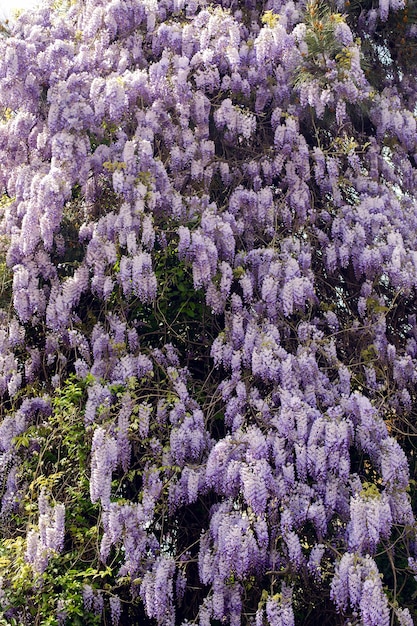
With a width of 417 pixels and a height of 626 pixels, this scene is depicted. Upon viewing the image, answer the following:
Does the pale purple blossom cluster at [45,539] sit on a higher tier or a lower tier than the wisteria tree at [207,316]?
lower

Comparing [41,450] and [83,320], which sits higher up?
[83,320]

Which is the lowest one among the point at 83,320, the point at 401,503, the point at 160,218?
the point at 83,320

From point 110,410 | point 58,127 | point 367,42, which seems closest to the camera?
point 110,410

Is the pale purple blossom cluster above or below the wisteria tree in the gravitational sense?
below

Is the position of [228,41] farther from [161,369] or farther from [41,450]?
[41,450]

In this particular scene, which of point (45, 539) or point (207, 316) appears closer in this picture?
point (45, 539)

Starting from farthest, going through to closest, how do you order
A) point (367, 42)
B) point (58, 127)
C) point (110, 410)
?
point (367, 42) → point (58, 127) → point (110, 410)

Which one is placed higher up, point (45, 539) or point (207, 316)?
point (207, 316)

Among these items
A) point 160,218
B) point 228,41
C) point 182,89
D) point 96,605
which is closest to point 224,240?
point 160,218
